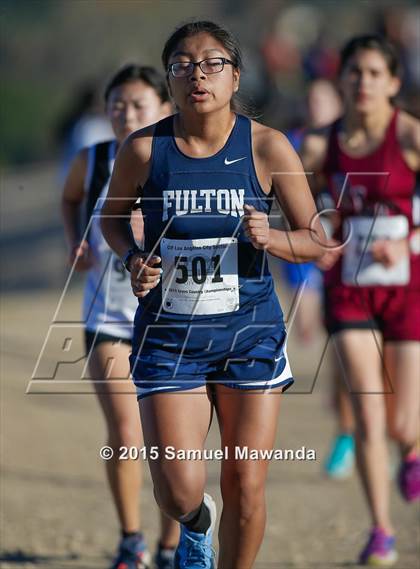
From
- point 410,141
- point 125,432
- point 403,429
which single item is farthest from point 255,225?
point 403,429

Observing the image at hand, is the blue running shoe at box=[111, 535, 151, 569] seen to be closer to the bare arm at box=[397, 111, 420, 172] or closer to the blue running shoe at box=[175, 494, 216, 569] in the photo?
the blue running shoe at box=[175, 494, 216, 569]

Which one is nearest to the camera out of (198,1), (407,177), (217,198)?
(217,198)

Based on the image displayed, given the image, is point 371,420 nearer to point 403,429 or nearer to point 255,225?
point 403,429

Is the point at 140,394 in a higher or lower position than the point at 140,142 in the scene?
lower

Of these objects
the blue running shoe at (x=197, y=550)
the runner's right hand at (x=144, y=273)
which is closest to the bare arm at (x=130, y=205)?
the runner's right hand at (x=144, y=273)

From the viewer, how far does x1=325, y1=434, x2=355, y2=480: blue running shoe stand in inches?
273

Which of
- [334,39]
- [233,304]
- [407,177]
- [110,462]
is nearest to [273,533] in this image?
[110,462]

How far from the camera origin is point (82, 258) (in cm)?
527

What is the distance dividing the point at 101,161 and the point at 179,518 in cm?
183

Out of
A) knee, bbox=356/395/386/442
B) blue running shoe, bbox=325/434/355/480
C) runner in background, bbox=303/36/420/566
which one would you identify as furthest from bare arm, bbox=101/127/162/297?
blue running shoe, bbox=325/434/355/480

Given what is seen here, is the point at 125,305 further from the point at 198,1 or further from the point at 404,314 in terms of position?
the point at 198,1

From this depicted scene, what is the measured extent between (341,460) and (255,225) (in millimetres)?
3539

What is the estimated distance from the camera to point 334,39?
55.3ft

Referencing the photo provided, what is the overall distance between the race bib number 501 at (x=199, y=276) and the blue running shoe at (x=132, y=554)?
5.06 feet
